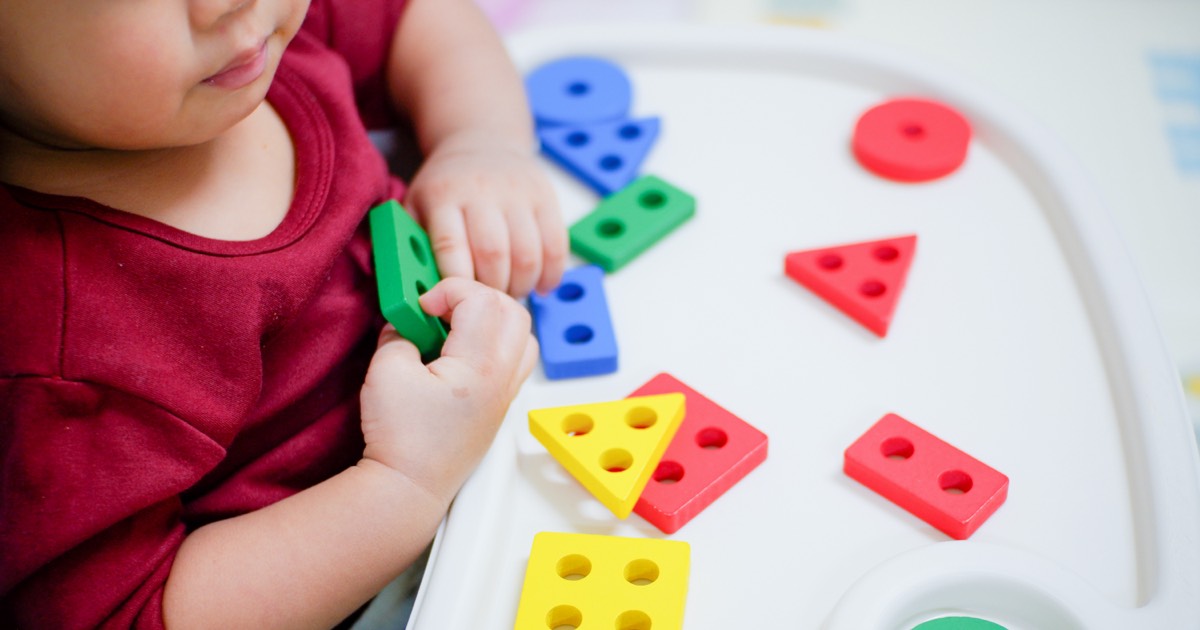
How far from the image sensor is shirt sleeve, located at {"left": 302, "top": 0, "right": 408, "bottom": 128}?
635mm

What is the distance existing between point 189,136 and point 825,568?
29cm

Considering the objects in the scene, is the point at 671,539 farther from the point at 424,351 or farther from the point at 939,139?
the point at 939,139

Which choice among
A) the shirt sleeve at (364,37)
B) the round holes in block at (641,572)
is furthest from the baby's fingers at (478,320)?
the shirt sleeve at (364,37)

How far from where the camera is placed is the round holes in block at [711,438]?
18.9 inches

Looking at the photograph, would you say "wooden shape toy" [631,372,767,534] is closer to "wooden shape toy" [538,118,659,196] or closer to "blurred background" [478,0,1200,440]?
"wooden shape toy" [538,118,659,196]

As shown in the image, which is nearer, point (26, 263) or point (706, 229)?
point (26, 263)

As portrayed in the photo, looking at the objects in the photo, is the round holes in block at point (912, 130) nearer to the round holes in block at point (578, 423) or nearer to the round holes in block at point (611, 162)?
the round holes in block at point (611, 162)

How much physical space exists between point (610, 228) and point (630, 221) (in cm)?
1

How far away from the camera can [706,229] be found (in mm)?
596

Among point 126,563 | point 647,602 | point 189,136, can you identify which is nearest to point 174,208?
point 189,136

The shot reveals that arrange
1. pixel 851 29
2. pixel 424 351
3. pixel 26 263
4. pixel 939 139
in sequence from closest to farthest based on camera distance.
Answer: pixel 26 263 → pixel 424 351 → pixel 939 139 → pixel 851 29

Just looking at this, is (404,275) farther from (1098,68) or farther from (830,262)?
(1098,68)

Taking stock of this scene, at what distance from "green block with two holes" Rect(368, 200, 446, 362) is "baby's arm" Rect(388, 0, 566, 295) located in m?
0.02

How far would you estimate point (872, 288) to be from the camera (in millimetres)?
543
